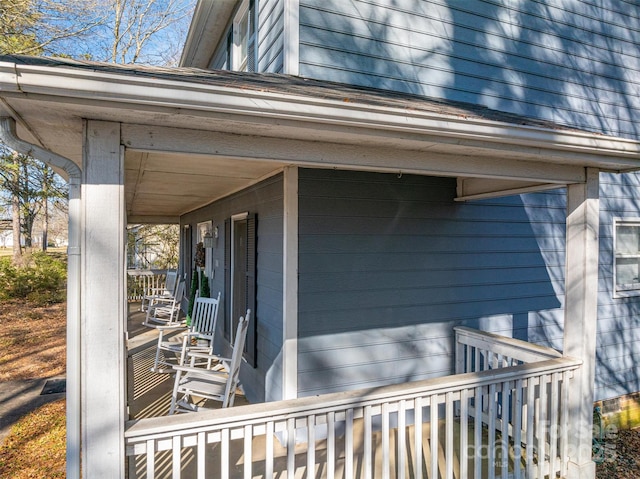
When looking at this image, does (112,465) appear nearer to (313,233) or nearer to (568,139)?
(313,233)

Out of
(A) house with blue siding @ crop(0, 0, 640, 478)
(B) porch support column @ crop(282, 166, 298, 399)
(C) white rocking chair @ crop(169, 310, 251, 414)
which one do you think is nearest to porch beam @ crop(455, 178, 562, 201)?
(A) house with blue siding @ crop(0, 0, 640, 478)

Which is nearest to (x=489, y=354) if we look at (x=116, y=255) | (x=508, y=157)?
(x=508, y=157)

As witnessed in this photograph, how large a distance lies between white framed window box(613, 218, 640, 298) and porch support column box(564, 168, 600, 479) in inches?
109

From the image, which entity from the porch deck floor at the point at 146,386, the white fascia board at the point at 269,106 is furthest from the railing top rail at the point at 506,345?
the porch deck floor at the point at 146,386

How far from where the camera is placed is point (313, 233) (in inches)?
141

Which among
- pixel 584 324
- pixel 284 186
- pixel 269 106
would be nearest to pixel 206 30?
pixel 284 186

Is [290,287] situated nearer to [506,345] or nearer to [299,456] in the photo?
[299,456]

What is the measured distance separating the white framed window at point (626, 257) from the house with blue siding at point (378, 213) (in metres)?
0.04

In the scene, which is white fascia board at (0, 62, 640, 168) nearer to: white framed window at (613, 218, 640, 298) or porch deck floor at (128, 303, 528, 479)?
porch deck floor at (128, 303, 528, 479)

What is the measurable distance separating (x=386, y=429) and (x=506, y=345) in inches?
64.8

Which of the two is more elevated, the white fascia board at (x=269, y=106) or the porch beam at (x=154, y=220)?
the porch beam at (x=154, y=220)

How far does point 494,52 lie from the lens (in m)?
4.73

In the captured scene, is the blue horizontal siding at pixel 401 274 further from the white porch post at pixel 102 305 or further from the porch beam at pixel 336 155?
the white porch post at pixel 102 305

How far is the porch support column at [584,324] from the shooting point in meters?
3.18
